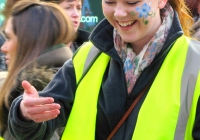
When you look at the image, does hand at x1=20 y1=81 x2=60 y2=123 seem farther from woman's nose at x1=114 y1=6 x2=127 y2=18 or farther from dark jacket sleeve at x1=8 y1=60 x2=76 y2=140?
woman's nose at x1=114 y1=6 x2=127 y2=18

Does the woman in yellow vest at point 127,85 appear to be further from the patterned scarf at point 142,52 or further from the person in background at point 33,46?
the person in background at point 33,46

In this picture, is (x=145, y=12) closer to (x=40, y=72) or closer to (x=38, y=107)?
(x=38, y=107)

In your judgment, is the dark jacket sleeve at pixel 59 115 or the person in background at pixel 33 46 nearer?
the dark jacket sleeve at pixel 59 115

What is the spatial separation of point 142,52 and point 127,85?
0.48ft

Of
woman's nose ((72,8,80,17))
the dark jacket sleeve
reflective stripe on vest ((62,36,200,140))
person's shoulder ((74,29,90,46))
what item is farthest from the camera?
person's shoulder ((74,29,90,46))

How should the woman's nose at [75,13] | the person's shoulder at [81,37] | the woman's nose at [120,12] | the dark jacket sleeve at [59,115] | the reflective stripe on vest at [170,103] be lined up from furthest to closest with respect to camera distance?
1. the person's shoulder at [81,37]
2. the woman's nose at [75,13]
3. the dark jacket sleeve at [59,115]
4. the woman's nose at [120,12]
5. the reflective stripe on vest at [170,103]

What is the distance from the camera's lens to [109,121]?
6.79 feet

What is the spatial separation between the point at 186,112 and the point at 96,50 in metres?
0.53

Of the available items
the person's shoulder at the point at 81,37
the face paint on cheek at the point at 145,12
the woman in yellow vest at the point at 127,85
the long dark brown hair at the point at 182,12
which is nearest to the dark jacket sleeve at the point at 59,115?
the woman in yellow vest at the point at 127,85

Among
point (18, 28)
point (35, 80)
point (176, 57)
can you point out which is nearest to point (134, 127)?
point (176, 57)

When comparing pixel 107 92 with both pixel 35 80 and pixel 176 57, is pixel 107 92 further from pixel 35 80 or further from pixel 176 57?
pixel 35 80

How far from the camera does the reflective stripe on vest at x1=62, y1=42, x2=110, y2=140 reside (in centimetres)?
211

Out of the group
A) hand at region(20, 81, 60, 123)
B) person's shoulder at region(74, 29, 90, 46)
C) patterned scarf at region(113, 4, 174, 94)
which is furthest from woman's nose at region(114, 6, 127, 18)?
person's shoulder at region(74, 29, 90, 46)

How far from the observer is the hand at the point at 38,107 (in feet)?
6.42
